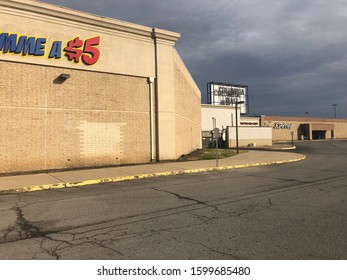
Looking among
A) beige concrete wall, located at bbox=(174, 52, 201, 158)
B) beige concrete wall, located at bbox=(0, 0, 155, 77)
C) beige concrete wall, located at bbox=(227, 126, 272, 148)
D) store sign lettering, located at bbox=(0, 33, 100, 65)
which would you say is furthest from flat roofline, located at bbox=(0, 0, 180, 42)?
beige concrete wall, located at bbox=(227, 126, 272, 148)

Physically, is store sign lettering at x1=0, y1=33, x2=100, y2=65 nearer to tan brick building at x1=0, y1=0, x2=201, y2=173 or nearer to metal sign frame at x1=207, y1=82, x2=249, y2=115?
tan brick building at x1=0, y1=0, x2=201, y2=173

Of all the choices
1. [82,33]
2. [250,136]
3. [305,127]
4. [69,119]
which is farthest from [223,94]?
[69,119]

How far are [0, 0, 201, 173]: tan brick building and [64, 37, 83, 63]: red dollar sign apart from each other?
51 millimetres

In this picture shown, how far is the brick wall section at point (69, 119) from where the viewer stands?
15.0m

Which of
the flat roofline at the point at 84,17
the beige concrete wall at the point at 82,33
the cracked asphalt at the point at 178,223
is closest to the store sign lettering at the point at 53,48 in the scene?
the beige concrete wall at the point at 82,33

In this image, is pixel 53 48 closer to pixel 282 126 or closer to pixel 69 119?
pixel 69 119

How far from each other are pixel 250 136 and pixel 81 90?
34259 mm

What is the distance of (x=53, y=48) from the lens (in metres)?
16.1

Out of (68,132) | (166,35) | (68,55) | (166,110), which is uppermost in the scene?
(166,35)

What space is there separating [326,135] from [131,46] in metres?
72.9

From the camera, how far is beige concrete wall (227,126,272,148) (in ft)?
149

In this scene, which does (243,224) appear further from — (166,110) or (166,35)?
(166,35)

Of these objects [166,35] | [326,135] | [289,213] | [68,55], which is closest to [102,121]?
[68,55]

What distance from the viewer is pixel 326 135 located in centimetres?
7944
